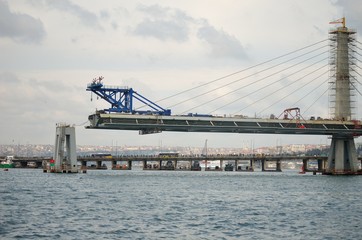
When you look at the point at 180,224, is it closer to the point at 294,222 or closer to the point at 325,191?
the point at 294,222

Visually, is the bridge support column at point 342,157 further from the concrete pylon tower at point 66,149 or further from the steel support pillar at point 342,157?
the concrete pylon tower at point 66,149

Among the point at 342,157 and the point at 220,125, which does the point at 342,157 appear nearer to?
the point at 342,157

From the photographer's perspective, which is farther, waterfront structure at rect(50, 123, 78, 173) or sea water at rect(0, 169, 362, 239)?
waterfront structure at rect(50, 123, 78, 173)

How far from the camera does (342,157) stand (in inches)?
5812

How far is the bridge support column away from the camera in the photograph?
147 metres

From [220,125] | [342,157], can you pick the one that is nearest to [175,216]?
[220,125]

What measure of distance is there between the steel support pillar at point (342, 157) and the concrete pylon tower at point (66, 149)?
196 ft

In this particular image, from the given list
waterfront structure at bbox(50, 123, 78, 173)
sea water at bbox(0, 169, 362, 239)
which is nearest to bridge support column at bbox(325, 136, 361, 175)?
waterfront structure at bbox(50, 123, 78, 173)

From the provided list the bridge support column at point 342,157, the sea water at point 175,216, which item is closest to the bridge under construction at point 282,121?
the bridge support column at point 342,157

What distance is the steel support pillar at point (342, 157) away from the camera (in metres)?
147

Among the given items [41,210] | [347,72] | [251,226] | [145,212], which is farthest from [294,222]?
[347,72]

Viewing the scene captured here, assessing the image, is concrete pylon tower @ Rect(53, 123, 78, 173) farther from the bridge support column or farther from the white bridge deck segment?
the bridge support column

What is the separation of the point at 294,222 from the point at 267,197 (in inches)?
1030

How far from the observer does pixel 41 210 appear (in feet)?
187
